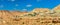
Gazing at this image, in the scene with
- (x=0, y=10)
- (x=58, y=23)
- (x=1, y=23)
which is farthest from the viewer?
(x=0, y=10)

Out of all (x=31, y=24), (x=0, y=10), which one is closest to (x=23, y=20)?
(x=31, y=24)

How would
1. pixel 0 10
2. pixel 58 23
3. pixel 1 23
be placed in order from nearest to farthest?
1. pixel 58 23
2. pixel 1 23
3. pixel 0 10

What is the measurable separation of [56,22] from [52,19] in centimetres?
60

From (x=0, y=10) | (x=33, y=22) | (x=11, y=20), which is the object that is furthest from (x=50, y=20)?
(x=0, y=10)

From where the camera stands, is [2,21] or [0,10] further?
[0,10]

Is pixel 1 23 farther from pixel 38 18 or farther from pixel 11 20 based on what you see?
pixel 38 18

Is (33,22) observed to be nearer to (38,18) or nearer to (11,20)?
(38,18)

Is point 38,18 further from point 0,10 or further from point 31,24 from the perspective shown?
point 0,10

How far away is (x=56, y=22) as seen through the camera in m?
20.1

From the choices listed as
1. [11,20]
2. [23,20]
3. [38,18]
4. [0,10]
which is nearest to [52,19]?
[38,18]

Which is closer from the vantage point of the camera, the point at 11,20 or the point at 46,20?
the point at 46,20

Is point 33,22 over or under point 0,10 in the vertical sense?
under

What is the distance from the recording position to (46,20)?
20.1 metres

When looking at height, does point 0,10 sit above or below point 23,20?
above
